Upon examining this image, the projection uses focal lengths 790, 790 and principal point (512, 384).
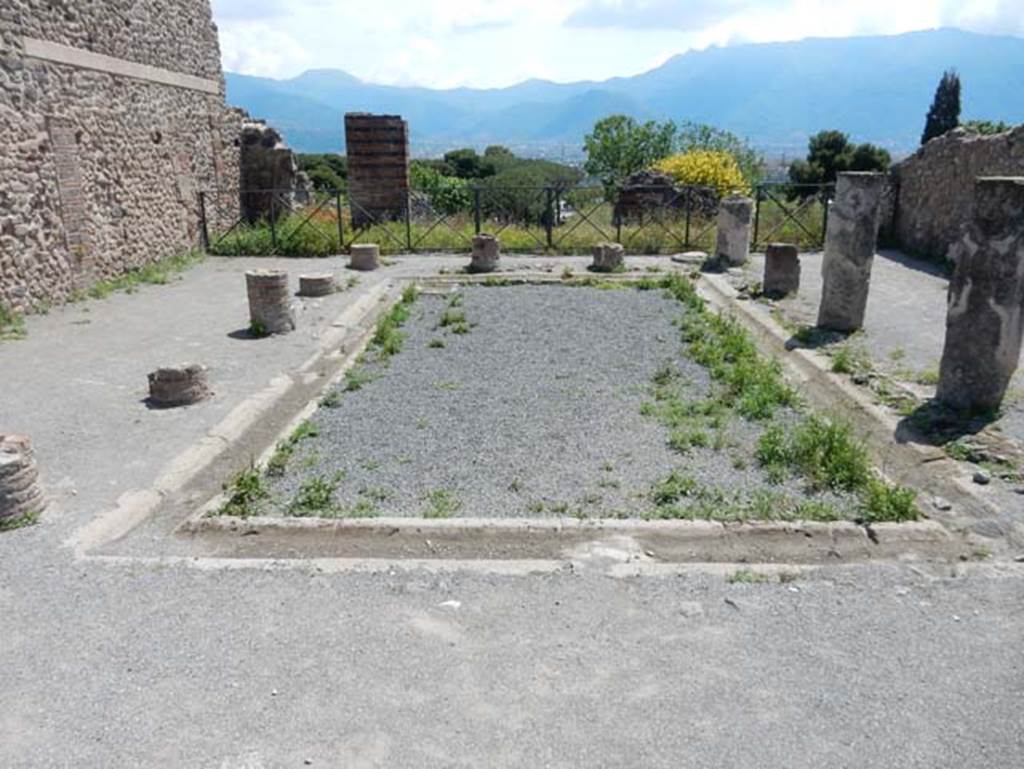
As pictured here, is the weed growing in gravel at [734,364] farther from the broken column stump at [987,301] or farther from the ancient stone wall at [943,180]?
the ancient stone wall at [943,180]

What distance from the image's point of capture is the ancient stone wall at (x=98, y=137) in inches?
396

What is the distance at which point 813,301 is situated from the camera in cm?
1109

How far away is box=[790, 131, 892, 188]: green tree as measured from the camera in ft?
119

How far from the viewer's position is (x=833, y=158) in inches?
1437

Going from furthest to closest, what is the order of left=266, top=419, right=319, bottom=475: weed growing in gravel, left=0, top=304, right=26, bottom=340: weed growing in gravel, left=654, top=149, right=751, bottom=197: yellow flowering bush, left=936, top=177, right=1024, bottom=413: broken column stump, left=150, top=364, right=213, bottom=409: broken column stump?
left=654, top=149, right=751, bottom=197: yellow flowering bush → left=0, top=304, right=26, bottom=340: weed growing in gravel → left=150, top=364, right=213, bottom=409: broken column stump → left=936, top=177, right=1024, bottom=413: broken column stump → left=266, top=419, right=319, bottom=475: weed growing in gravel

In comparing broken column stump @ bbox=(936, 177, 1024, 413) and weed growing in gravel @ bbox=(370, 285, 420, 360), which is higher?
broken column stump @ bbox=(936, 177, 1024, 413)

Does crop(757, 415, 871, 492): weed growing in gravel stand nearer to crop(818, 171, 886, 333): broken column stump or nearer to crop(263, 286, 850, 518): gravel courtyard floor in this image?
crop(263, 286, 850, 518): gravel courtyard floor

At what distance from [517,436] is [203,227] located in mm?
12283

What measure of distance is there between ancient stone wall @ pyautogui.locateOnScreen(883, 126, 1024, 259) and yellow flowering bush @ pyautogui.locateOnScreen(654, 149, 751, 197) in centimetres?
402

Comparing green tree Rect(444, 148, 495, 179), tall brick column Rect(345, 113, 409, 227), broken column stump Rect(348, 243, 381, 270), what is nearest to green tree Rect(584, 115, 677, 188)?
green tree Rect(444, 148, 495, 179)

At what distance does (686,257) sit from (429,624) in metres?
12.3

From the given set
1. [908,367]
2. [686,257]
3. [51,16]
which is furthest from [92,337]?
[686,257]

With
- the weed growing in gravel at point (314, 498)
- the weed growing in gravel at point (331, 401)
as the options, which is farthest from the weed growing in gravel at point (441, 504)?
the weed growing in gravel at point (331, 401)

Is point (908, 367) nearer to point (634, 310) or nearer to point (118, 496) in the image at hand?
point (634, 310)
